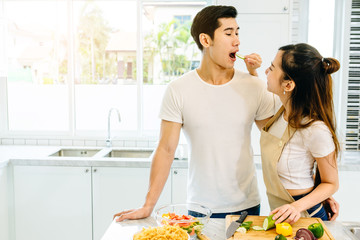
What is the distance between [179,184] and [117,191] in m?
0.49

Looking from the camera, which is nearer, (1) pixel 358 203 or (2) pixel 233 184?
(2) pixel 233 184

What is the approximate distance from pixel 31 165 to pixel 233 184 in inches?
72.1

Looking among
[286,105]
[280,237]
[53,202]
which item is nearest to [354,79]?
[286,105]

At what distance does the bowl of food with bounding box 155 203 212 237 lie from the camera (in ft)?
4.24

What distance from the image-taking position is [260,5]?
9.24 feet

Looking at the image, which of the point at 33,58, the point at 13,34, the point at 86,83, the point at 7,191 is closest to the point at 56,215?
the point at 7,191

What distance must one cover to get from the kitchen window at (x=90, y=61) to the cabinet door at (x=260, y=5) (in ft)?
2.37

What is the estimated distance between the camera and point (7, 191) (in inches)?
117

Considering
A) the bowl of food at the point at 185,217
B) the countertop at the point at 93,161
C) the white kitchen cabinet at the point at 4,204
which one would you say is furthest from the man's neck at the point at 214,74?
the white kitchen cabinet at the point at 4,204

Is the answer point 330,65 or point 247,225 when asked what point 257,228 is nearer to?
point 247,225

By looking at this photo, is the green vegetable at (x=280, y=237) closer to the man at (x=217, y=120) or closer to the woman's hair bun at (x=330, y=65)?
the man at (x=217, y=120)

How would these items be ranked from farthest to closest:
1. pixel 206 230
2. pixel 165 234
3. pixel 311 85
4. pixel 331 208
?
pixel 331 208, pixel 311 85, pixel 206 230, pixel 165 234

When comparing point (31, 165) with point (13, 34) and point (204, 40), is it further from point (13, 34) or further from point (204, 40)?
point (204, 40)

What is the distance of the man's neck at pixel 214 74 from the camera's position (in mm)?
1815
